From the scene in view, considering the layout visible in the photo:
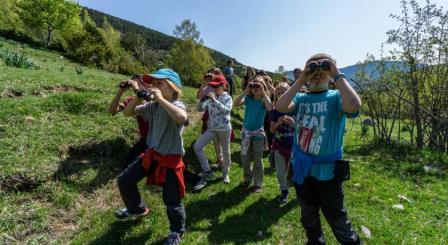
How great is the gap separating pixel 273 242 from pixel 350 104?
7.92 feet

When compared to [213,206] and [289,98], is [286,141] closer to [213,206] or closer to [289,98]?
[213,206]

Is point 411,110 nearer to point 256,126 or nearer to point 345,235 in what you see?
point 256,126

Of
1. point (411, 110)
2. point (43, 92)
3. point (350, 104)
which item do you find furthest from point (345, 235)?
point (411, 110)

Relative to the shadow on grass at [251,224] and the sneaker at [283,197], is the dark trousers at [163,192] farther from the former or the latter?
the sneaker at [283,197]

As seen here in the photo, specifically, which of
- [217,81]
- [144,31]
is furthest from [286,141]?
[144,31]

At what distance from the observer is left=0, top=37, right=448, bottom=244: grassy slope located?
16.0 ft

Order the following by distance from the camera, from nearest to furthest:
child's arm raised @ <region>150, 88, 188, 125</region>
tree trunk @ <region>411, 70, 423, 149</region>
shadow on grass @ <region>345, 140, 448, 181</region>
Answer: child's arm raised @ <region>150, 88, 188, 125</region>
shadow on grass @ <region>345, 140, 448, 181</region>
tree trunk @ <region>411, 70, 423, 149</region>

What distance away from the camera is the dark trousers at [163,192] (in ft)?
14.3

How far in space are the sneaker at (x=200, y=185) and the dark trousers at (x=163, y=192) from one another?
1633 mm

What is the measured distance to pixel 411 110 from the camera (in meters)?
12.2

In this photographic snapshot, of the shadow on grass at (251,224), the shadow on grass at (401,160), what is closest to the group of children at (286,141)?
the shadow on grass at (251,224)

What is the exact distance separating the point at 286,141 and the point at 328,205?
7.21ft

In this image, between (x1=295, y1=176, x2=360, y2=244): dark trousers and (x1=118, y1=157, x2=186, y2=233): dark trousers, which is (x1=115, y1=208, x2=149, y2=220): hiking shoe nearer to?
(x1=118, y1=157, x2=186, y2=233): dark trousers

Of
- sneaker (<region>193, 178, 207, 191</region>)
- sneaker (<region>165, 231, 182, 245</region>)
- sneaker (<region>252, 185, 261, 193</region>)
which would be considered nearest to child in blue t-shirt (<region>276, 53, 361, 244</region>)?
sneaker (<region>165, 231, 182, 245</region>)
